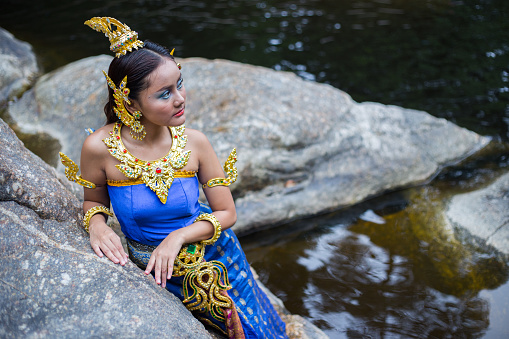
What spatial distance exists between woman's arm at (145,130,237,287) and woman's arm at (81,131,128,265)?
0.15m

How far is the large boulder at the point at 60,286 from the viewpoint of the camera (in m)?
1.74

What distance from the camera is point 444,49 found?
7125mm

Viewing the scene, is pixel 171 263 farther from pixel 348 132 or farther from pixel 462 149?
pixel 462 149

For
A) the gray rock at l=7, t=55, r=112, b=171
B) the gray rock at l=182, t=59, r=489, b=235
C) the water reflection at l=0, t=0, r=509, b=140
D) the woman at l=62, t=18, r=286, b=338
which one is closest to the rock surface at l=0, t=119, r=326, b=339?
the woman at l=62, t=18, r=286, b=338

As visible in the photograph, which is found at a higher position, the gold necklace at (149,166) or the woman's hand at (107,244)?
the gold necklace at (149,166)

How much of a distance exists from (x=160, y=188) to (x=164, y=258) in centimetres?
30

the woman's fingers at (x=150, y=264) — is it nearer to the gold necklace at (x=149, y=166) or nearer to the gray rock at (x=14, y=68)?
the gold necklace at (x=149, y=166)

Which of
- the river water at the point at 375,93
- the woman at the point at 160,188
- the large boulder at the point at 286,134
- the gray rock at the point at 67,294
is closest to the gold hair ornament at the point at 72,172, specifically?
the woman at the point at 160,188

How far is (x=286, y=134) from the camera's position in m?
4.19

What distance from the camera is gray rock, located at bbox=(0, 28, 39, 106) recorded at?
17.9 ft

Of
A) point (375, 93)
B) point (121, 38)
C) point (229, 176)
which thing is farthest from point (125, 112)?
point (375, 93)

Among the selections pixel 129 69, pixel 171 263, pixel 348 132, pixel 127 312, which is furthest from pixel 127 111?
pixel 348 132

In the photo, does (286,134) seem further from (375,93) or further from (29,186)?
(375,93)

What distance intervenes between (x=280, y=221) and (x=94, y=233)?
220cm
